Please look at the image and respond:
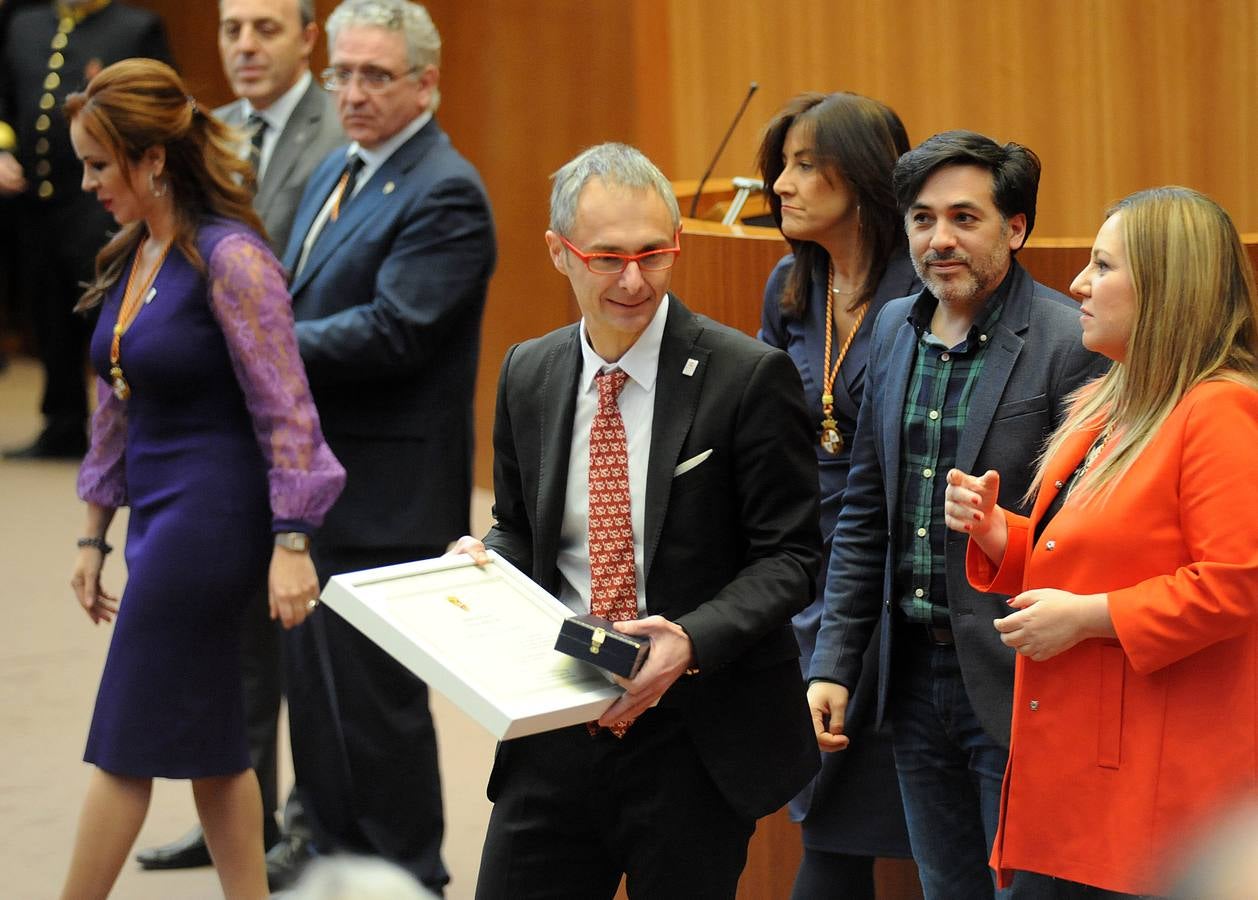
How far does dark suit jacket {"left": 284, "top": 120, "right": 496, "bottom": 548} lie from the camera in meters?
4.12

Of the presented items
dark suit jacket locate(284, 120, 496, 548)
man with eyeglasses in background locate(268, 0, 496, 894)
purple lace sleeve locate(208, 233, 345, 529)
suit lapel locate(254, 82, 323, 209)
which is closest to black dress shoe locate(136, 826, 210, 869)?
man with eyeglasses in background locate(268, 0, 496, 894)

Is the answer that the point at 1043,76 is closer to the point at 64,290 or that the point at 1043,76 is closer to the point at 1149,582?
the point at 1149,582

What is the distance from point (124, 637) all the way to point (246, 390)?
550 mm

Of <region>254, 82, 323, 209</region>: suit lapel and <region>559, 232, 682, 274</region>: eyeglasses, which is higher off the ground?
<region>559, 232, 682, 274</region>: eyeglasses

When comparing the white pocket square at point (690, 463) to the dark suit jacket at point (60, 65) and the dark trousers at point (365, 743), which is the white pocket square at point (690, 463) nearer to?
the dark trousers at point (365, 743)

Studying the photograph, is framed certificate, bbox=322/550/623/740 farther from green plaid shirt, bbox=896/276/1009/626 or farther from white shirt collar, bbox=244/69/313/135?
white shirt collar, bbox=244/69/313/135

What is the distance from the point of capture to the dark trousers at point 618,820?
8.27 feet

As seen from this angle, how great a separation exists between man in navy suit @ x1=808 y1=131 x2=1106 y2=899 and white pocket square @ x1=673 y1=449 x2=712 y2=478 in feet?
1.77

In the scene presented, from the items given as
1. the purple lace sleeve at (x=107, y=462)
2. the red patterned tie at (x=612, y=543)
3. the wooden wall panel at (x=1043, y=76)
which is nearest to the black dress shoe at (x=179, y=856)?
the purple lace sleeve at (x=107, y=462)

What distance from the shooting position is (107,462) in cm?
359

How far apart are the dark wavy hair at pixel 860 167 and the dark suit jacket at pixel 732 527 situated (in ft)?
3.45

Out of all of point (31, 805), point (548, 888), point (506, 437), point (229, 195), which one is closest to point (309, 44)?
point (229, 195)

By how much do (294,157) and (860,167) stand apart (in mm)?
1858

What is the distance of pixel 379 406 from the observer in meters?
4.18
